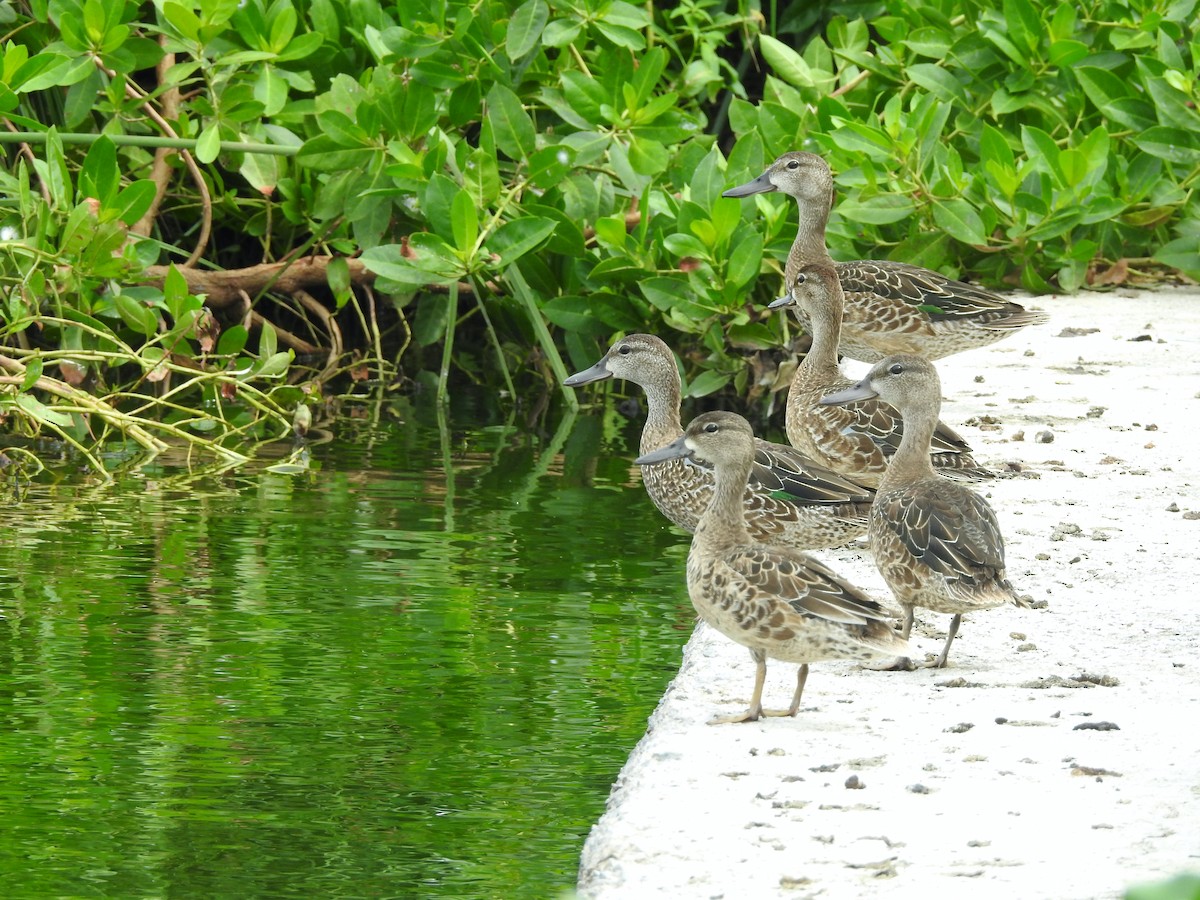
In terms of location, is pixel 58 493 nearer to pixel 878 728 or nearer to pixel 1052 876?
pixel 878 728

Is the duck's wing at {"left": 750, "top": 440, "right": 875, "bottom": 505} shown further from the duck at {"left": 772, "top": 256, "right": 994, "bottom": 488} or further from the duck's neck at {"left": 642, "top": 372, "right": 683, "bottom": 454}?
the duck's neck at {"left": 642, "top": 372, "right": 683, "bottom": 454}

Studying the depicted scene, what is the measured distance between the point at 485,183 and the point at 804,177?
65.9 inches

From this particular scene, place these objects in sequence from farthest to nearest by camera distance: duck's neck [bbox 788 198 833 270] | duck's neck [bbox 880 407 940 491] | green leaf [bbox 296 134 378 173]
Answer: green leaf [bbox 296 134 378 173] < duck's neck [bbox 788 198 833 270] < duck's neck [bbox 880 407 940 491]

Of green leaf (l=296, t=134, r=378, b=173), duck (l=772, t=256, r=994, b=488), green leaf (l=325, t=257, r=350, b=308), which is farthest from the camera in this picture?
green leaf (l=325, t=257, r=350, b=308)

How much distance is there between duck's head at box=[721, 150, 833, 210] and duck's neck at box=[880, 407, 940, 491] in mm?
3554

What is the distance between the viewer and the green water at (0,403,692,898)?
169 inches

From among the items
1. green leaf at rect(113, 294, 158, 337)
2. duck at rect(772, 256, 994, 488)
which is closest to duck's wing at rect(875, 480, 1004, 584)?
duck at rect(772, 256, 994, 488)

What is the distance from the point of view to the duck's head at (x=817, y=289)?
8133 mm

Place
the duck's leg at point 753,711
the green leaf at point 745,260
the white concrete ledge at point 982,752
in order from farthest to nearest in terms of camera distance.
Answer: the green leaf at point 745,260
the duck's leg at point 753,711
the white concrete ledge at point 982,752

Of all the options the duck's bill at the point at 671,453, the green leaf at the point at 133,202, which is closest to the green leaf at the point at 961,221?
the green leaf at the point at 133,202

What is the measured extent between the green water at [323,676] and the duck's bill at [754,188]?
1843 mm

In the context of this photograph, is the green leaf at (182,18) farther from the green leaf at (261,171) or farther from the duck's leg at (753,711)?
the duck's leg at (753,711)

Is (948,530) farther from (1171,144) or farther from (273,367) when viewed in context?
(1171,144)

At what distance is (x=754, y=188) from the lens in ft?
32.3
